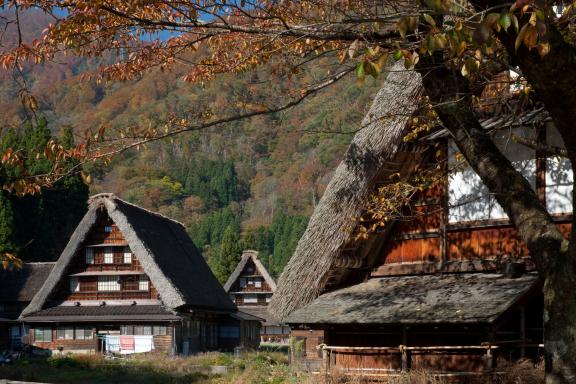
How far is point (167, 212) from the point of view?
134125mm

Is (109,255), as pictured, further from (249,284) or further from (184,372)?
(249,284)

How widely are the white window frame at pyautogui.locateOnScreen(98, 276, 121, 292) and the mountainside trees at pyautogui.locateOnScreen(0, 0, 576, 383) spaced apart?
27.1 metres

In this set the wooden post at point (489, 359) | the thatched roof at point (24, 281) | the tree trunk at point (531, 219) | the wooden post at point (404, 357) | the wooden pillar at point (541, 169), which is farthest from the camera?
the thatched roof at point (24, 281)

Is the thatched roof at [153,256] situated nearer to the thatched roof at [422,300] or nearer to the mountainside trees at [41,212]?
the mountainside trees at [41,212]

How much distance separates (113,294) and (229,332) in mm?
9198

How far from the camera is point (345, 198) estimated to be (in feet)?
49.0

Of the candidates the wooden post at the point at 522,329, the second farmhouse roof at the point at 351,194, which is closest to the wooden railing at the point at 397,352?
the wooden post at the point at 522,329

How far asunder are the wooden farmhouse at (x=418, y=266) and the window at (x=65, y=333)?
2445 cm

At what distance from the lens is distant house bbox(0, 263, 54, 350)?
46031mm

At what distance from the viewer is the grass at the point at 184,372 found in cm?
1261

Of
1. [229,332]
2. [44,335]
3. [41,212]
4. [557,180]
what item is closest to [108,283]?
[44,335]

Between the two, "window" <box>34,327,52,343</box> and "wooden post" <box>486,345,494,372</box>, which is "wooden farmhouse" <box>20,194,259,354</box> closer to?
"window" <box>34,327,52,343</box>

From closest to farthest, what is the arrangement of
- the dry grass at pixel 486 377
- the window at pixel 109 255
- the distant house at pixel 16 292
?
the dry grass at pixel 486 377 < the window at pixel 109 255 < the distant house at pixel 16 292

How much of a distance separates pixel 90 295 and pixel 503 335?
26521 millimetres
